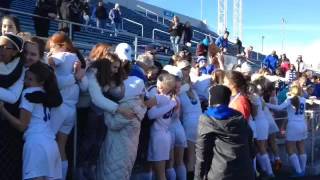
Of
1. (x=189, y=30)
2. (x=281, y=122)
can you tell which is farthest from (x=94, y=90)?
(x=189, y=30)

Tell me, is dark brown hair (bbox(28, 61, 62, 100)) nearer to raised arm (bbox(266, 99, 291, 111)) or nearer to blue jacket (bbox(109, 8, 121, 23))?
raised arm (bbox(266, 99, 291, 111))

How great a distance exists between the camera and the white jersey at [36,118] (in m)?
4.80

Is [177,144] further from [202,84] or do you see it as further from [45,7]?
[45,7]

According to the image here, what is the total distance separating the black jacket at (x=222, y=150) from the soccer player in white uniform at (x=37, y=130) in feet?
4.51

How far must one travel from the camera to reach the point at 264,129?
9062 mm

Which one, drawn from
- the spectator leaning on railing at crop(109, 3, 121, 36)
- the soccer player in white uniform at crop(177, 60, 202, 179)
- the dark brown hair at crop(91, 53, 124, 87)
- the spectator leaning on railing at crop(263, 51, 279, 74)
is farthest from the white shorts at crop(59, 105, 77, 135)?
the spectator leaning on railing at crop(109, 3, 121, 36)

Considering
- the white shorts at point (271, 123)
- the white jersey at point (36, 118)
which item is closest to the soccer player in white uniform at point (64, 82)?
the white jersey at point (36, 118)

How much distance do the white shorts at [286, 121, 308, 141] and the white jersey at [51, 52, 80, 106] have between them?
5.55m

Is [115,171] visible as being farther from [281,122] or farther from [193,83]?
[281,122]

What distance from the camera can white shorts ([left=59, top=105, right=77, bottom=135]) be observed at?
221 inches

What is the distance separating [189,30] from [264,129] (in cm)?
1159

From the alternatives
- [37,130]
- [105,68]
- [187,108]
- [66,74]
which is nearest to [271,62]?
[187,108]

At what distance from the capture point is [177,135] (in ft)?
23.2

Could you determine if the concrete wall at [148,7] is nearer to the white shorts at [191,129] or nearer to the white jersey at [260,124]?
the white jersey at [260,124]
